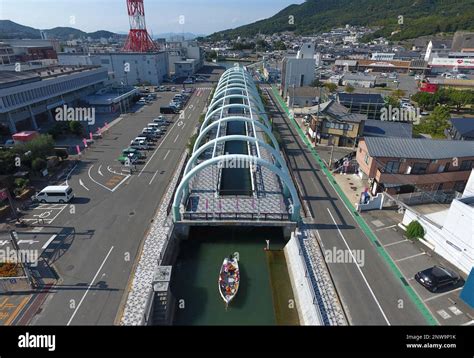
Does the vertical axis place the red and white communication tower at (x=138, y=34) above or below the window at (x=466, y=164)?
above

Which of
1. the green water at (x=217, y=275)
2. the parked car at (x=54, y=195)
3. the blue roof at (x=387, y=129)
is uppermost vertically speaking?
the blue roof at (x=387, y=129)

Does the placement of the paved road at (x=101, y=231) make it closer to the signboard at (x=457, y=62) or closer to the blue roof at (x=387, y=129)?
the blue roof at (x=387, y=129)

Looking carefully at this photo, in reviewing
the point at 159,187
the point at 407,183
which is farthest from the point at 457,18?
the point at 159,187

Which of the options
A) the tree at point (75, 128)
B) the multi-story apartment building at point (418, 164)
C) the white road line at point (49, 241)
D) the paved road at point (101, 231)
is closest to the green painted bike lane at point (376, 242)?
the multi-story apartment building at point (418, 164)

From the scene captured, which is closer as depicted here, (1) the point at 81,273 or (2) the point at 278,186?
(1) the point at 81,273

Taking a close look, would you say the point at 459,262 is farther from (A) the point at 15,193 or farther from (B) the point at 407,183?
(A) the point at 15,193

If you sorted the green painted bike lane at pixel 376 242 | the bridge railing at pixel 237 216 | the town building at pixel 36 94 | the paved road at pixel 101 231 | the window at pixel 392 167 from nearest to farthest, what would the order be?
1. the green painted bike lane at pixel 376 242
2. the paved road at pixel 101 231
3. the bridge railing at pixel 237 216
4. the window at pixel 392 167
5. the town building at pixel 36 94

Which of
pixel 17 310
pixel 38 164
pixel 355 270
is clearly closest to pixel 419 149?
pixel 355 270
